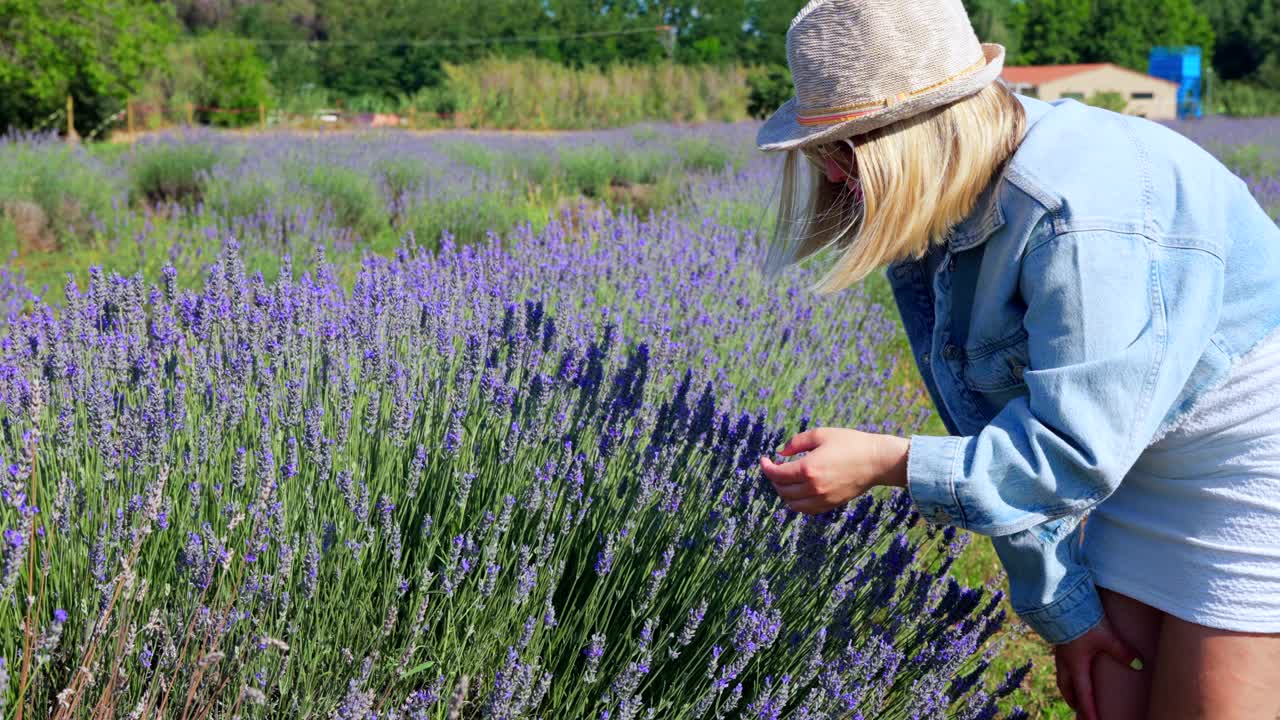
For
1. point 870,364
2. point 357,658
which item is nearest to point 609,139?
point 870,364

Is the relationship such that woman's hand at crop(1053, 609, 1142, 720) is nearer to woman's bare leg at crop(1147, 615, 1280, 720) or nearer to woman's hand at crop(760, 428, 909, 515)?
A: woman's bare leg at crop(1147, 615, 1280, 720)

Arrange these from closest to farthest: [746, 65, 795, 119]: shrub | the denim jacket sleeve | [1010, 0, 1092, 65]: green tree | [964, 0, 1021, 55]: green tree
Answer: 1. the denim jacket sleeve
2. [746, 65, 795, 119]: shrub
3. [964, 0, 1021, 55]: green tree
4. [1010, 0, 1092, 65]: green tree

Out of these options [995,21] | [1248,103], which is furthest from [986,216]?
[995,21]

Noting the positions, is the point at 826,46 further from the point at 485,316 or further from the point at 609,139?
the point at 609,139

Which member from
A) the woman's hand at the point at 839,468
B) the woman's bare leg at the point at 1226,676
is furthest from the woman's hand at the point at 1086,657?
the woman's hand at the point at 839,468

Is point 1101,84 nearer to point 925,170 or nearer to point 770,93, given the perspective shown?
point 770,93

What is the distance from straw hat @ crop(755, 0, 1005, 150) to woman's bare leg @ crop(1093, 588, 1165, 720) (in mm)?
794

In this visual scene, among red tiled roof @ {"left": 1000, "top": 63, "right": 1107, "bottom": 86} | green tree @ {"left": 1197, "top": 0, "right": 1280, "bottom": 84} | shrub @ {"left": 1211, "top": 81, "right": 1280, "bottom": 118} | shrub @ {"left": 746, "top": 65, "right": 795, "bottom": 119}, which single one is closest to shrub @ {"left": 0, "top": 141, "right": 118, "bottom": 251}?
shrub @ {"left": 746, "top": 65, "right": 795, "bottom": 119}

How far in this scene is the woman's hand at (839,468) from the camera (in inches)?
52.7

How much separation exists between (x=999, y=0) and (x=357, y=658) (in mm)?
58683

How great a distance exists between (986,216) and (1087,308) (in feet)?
0.71

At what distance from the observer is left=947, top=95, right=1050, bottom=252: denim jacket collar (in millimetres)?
1342

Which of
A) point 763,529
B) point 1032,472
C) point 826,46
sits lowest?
point 763,529

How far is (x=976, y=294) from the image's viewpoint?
141 cm
